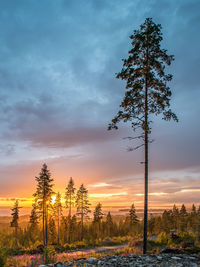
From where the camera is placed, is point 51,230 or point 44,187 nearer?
point 44,187

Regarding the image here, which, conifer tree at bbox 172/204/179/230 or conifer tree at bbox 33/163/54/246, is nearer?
conifer tree at bbox 33/163/54/246

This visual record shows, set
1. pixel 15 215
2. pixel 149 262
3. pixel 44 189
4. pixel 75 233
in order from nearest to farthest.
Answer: pixel 149 262
pixel 44 189
pixel 15 215
pixel 75 233

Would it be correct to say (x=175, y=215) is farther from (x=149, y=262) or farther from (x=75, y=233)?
(x=149, y=262)

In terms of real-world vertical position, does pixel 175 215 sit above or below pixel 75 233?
above

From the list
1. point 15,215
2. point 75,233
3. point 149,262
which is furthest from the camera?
point 75,233

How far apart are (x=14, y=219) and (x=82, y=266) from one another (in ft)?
170

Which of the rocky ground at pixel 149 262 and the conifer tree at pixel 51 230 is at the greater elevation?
the rocky ground at pixel 149 262

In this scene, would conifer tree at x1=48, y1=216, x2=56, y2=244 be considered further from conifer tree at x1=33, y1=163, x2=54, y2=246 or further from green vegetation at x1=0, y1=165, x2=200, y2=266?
conifer tree at x1=33, y1=163, x2=54, y2=246

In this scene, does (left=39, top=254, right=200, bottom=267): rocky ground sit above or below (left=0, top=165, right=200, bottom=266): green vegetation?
above

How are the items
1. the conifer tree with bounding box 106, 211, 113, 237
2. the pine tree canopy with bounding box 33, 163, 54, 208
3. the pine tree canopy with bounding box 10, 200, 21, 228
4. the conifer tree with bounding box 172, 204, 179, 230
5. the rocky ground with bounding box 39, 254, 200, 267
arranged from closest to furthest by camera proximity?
the rocky ground with bounding box 39, 254, 200, 267 → the pine tree canopy with bounding box 33, 163, 54, 208 → the pine tree canopy with bounding box 10, 200, 21, 228 → the conifer tree with bounding box 172, 204, 179, 230 → the conifer tree with bounding box 106, 211, 113, 237

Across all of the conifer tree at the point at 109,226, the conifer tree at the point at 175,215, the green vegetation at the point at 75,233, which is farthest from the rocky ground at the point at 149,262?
the conifer tree at the point at 109,226

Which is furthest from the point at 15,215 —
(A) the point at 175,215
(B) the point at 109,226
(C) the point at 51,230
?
(A) the point at 175,215

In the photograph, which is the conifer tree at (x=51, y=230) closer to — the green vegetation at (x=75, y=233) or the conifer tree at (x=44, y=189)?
the green vegetation at (x=75, y=233)

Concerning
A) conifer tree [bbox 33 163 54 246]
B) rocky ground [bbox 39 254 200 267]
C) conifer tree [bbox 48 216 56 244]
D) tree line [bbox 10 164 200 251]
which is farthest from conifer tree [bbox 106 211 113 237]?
rocky ground [bbox 39 254 200 267]
